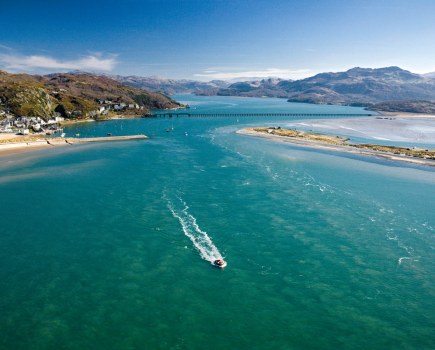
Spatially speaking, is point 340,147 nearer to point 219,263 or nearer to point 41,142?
point 219,263

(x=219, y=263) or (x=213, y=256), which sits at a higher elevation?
(x=219, y=263)

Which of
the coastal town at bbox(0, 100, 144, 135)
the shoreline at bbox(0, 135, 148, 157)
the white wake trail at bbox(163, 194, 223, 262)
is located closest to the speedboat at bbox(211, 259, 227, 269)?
the white wake trail at bbox(163, 194, 223, 262)

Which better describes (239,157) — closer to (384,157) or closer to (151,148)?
(151,148)

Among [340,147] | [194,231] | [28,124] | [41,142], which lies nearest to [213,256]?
[194,231]

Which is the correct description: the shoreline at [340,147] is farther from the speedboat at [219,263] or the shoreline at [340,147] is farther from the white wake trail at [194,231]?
the speedboat at [219,263]

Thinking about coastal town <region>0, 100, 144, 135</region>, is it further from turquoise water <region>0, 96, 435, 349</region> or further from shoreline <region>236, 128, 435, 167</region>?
shoreline <region>236, 128, 435, 167</region>

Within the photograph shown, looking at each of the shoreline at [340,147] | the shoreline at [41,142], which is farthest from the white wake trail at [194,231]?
the shoreline at [340,147]

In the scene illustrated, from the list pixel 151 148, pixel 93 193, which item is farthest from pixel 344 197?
pixel 151 148
